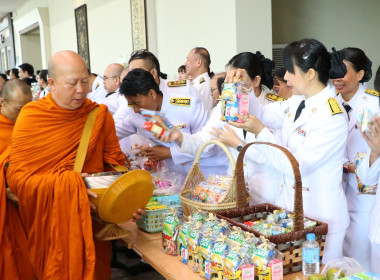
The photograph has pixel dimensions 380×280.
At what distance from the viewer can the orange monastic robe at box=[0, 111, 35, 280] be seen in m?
2.31

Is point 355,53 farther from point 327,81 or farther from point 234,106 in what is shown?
point 234,106

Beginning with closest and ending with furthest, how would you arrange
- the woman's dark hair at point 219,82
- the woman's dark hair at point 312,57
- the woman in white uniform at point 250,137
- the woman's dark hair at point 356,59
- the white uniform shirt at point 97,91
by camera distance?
the woman's dark hair at point 312,57 < the woman in white uniform at point 250,137 < the woman's dark hair at point 356,59 < the woman's dark hair at point 219,82 < the white uniform shirt at point 97,91

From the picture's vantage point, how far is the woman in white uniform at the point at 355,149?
2.23 meters

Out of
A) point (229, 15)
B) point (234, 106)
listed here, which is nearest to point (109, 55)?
point (229, 15)

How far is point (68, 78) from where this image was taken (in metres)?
1.98

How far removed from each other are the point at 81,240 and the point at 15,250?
0.71 meters

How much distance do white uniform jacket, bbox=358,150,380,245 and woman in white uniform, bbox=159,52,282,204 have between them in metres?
0.43

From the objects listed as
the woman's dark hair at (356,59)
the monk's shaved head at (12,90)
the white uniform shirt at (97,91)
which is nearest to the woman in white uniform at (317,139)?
the woman's dark hair at (356,59)

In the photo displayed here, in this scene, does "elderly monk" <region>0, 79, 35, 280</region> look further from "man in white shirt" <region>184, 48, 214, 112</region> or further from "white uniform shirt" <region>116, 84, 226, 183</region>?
"man in white shirt" <region>184, 48, 214, 112</region>

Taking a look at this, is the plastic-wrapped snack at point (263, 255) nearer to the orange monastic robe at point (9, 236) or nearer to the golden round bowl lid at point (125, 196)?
the golden round bowl lid at point (125, 196)

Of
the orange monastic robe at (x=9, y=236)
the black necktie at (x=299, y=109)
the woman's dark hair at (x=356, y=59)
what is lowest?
the orange monastic robe at (x=9, y=236)

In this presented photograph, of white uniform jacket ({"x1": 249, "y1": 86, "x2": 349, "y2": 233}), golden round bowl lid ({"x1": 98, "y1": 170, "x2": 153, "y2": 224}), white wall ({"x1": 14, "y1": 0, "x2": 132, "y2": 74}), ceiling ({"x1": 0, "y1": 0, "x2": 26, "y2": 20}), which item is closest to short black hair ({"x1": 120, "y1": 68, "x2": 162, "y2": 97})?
golden round bowl lid ({"x1": 98, "y1": 170, "x2": 153, "y2": 224})

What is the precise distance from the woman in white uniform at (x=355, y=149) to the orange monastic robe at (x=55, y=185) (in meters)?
1.29

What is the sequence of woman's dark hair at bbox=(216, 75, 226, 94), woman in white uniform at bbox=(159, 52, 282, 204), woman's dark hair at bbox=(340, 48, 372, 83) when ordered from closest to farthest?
woman in white uniform at bbox=(159, 52, 282, 204) → woman's dark hair at bbox=(340, 48, 372, 83) → woman's dark hair at bbox=(216, 75, 226, 94)
